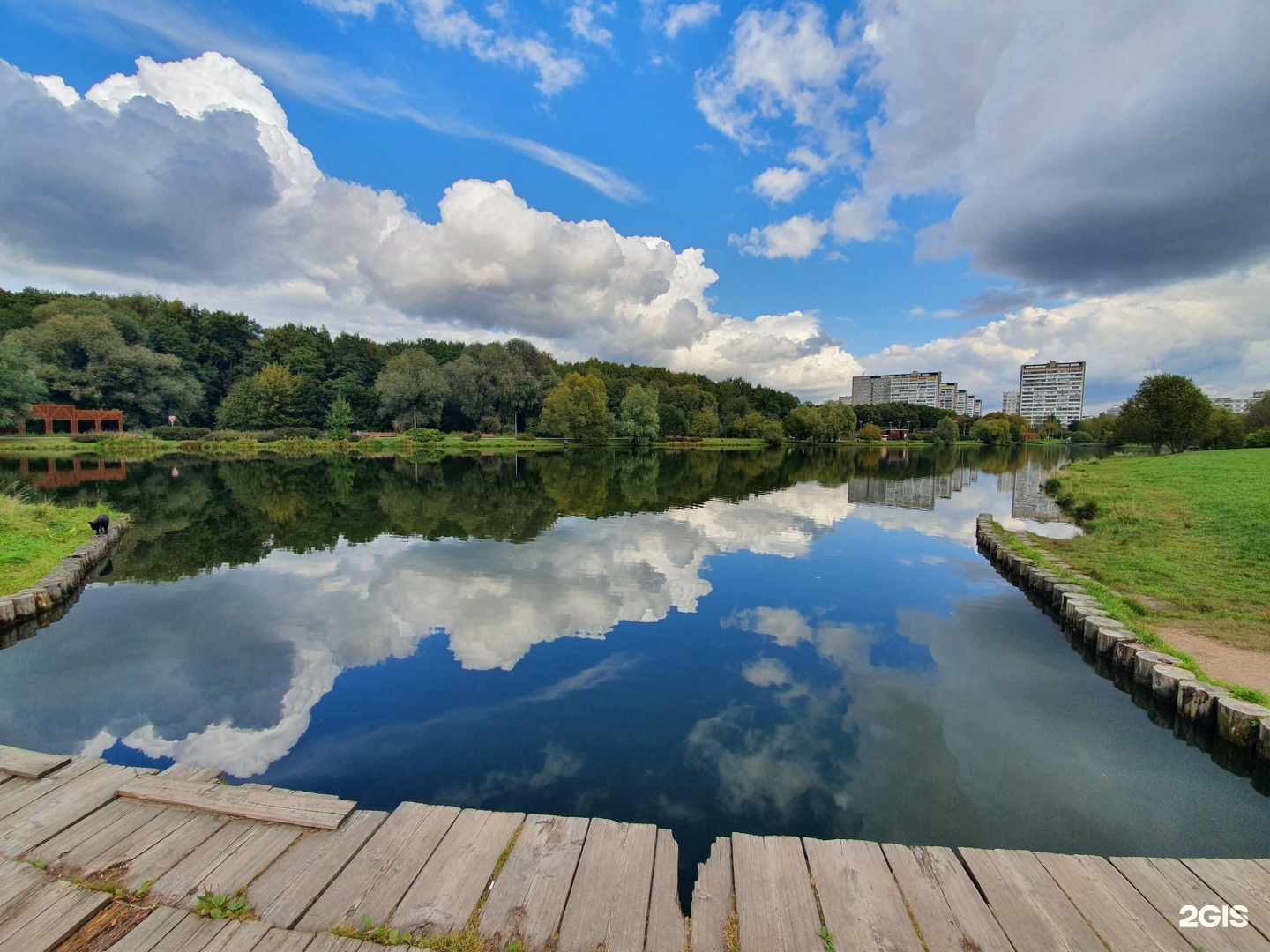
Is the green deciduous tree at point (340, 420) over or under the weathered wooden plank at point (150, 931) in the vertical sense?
over

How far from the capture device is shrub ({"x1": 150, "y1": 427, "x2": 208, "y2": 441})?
2296 inches

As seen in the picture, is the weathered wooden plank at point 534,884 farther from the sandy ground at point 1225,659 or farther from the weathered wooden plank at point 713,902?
the sandy ground at point 1225,659

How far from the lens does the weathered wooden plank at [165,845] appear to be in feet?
11.0

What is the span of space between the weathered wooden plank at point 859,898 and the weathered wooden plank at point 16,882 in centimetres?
455

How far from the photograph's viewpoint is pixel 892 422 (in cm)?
13850

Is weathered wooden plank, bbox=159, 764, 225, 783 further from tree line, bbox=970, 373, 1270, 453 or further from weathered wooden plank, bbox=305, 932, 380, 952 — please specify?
tree line, bbox=970, 373, 1270, 453

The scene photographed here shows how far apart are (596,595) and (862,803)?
6736 mm

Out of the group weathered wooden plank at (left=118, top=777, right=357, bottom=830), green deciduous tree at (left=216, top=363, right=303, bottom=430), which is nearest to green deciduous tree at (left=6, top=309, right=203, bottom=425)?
green deciduous tree at (left=216, top=363, right=303, bottom=430)

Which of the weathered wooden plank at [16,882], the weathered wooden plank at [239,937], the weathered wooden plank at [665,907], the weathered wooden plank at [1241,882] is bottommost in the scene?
the weathered wooden plank at [1241,882]

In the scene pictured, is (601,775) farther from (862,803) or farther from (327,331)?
(327,331)

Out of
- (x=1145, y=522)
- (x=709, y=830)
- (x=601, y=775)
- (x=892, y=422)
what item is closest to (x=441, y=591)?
(x=601, y=775)

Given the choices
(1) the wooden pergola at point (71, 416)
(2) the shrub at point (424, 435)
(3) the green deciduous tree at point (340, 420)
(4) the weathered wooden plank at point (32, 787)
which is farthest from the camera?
(3) the green deciduous tree at point (340, 420)

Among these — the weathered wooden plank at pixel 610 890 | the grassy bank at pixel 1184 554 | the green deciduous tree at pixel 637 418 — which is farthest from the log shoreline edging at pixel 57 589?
the green deciduous tree at pixel 637 418

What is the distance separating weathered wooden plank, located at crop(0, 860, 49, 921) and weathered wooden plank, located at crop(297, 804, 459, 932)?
1.60 meters
